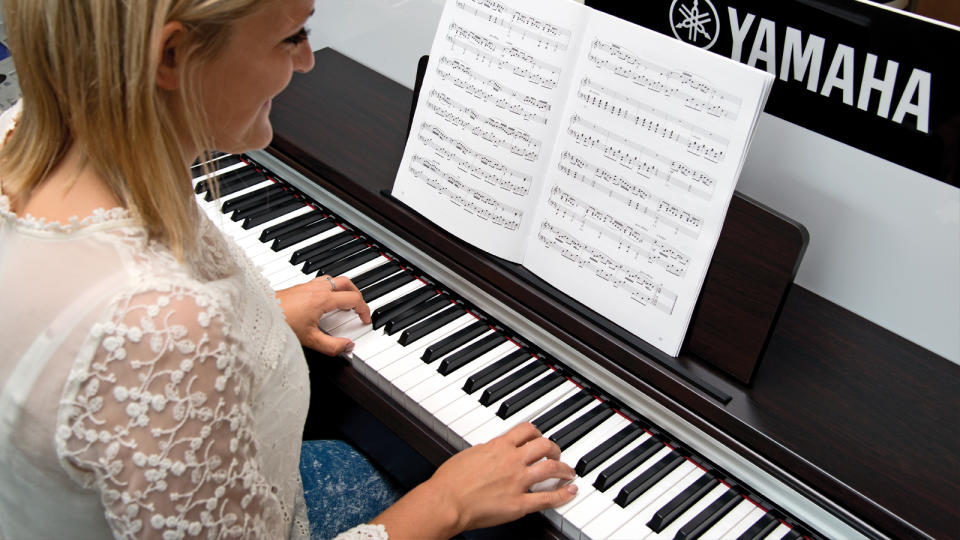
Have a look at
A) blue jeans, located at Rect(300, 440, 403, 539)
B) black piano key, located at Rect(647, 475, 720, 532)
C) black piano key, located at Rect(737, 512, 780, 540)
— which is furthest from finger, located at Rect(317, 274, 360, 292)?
black piano key, located at Rect(737, 512, 780, 540)

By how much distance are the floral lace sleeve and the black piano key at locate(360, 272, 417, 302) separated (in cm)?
82

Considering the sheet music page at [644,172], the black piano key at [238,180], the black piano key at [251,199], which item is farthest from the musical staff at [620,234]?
the black piano key at [238,180]

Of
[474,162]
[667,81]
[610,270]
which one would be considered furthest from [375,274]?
[667,81]

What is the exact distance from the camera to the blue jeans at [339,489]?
1.55 metres

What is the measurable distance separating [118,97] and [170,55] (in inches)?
2.7

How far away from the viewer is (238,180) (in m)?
2.12

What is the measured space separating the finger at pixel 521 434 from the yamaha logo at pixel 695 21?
2.39 feet

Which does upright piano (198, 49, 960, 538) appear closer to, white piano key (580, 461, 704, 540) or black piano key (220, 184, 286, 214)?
white piano key (580, 461, 704, 540)

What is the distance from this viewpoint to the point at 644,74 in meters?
1.35

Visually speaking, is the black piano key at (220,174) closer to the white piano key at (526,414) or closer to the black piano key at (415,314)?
the black piano key at (415,314)

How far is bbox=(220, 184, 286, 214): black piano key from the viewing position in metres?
2.02

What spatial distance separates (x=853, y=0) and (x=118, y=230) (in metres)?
1.07

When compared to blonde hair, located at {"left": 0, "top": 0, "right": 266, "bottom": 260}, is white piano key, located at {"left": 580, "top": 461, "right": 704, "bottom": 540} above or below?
below

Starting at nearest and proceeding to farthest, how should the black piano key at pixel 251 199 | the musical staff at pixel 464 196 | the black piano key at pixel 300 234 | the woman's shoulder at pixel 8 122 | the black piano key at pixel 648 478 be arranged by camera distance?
the woman's shoulder at pixel 8 122 < the black piano key at pixel 648 478 < the musical staff at pixel 464 196 < the black piano key at pixel 300 234 < the black piano key at pixel 251 199
